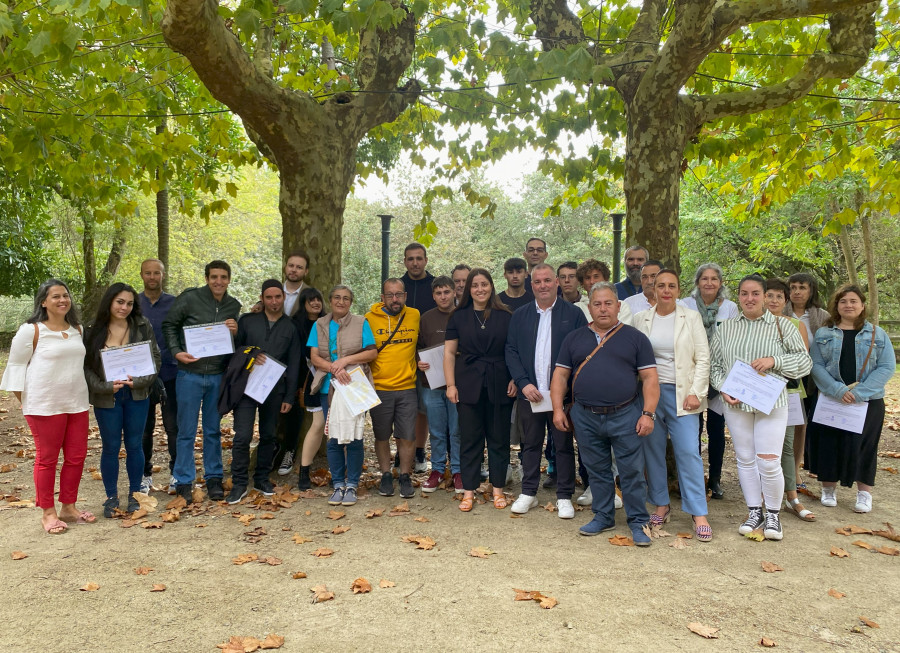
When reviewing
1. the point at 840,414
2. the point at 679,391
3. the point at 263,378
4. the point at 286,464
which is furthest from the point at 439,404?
the point at 840,414

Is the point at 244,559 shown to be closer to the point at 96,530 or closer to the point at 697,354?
the point at 96,530

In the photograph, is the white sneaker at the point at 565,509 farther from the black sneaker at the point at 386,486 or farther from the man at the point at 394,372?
the black sneaker at the point at 386,486

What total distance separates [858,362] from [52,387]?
7.03 metres

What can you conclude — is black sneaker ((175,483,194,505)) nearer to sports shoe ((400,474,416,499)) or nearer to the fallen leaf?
sports shoe ((400,474,416,499))

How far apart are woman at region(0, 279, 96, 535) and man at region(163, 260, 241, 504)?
31.6 inches

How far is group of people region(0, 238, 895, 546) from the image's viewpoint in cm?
523

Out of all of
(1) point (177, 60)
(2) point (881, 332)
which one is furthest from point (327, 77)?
(2) point (881, 332)

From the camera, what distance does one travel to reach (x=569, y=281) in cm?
687

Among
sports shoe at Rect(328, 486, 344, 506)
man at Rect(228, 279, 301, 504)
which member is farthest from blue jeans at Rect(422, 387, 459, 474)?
man at Rect(228, 279, 301, 504)

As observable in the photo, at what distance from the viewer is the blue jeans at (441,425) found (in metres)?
6.61

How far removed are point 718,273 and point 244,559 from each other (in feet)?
15.2

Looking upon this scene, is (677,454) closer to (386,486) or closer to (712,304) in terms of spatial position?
(712,304)

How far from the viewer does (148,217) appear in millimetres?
27438

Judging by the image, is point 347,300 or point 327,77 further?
point 327,77
